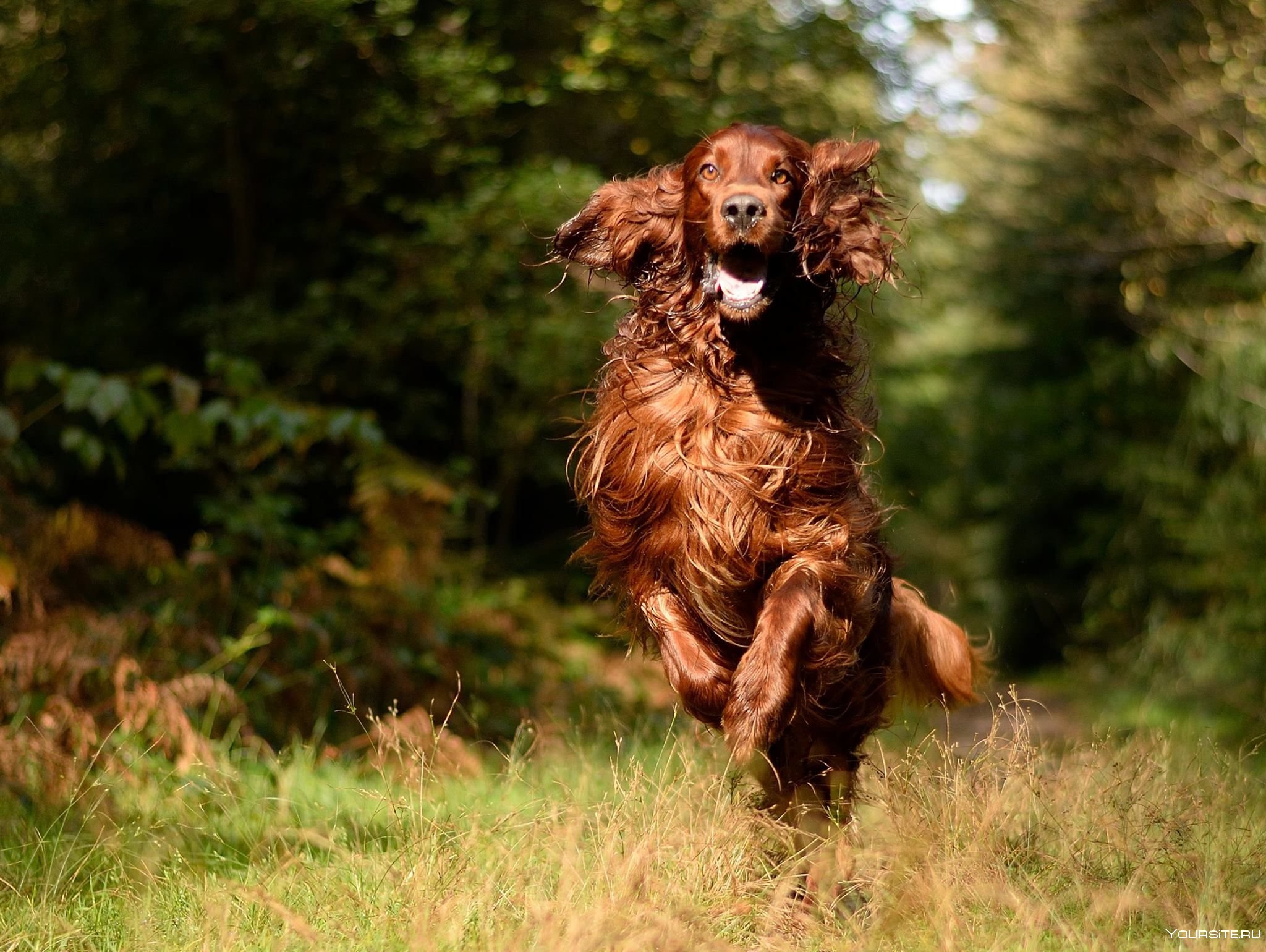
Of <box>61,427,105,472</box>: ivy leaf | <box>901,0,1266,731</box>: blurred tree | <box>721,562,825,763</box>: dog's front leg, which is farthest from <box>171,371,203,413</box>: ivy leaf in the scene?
<box>901,0,1266,731</box>: blurred tree

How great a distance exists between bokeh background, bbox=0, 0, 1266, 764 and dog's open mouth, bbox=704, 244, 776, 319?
2343mm

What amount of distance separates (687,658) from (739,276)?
105cm

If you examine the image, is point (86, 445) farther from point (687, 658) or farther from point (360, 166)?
point (360, 166)

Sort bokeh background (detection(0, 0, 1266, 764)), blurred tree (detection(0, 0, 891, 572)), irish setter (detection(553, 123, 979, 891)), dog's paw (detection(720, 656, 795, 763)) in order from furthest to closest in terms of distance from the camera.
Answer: blurred tree (detection(0, 0, 891, 572)), bokeh background (detection(0, 0, 1266, 764)), irish setter (detection(553, 123, 979, 891)), dog's paw (detection(720, 656, 795, 763))

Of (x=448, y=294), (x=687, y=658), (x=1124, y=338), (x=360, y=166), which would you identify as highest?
(x=687, y=658)

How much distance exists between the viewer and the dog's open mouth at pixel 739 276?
368cm

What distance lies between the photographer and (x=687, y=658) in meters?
3.55

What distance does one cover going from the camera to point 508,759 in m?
3.80

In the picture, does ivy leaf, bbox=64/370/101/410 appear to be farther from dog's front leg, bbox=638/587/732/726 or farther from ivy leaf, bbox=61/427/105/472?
dog's front leg, bbox=638/587/732/726

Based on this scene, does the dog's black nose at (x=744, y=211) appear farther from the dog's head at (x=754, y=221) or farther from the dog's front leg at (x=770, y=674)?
the dog's front leg at (x=770, y=674)

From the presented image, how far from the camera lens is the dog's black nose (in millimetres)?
3572

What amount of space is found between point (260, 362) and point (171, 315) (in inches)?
37.6

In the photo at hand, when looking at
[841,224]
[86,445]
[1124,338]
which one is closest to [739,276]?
[841,224]

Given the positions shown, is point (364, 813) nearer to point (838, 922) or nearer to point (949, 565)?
point (838, 922)
